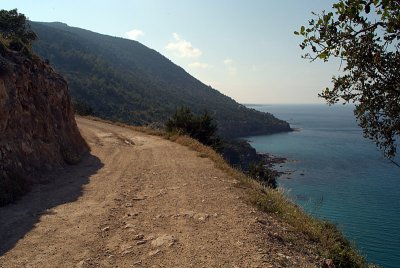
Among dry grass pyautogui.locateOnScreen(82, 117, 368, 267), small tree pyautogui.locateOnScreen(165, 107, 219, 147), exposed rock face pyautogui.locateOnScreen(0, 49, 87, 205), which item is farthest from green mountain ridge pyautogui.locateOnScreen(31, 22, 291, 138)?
dry grass pyautogui.locateOnScreen(82, 117, 368, 267)

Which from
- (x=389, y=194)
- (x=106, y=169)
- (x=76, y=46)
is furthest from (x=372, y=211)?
(x=76, y=46)

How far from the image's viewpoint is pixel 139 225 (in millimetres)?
9398

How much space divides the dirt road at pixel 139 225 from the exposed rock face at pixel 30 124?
3.06 feet

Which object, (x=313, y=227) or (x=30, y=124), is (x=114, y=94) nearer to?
(x=30, y=124)

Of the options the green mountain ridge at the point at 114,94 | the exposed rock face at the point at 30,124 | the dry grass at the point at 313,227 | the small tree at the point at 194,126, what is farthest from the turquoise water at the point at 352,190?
the green mountain ridge at the point at 114,94

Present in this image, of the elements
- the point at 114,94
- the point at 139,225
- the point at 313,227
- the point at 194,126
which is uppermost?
the point at 114,94

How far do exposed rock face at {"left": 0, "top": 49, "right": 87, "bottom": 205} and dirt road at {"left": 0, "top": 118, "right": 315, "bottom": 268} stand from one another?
3.06ft

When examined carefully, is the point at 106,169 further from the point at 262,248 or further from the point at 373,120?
the point at 373,120

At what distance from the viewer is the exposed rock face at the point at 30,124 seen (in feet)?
42.7

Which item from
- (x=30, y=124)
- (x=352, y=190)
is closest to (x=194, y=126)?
(x=30, y=124)

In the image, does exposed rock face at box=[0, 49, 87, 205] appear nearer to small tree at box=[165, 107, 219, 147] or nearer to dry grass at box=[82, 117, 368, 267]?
dry grass at box=[82, 117, 368, 267]

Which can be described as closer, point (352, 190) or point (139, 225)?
point (139, 225)

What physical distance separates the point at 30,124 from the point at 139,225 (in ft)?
29.7

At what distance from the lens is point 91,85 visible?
11956 cm
